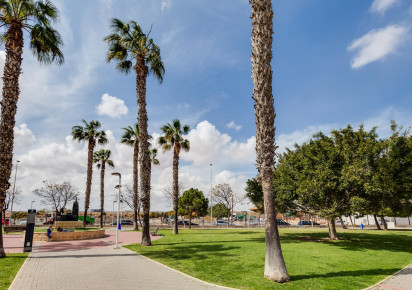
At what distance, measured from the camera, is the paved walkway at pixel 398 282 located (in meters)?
8.27

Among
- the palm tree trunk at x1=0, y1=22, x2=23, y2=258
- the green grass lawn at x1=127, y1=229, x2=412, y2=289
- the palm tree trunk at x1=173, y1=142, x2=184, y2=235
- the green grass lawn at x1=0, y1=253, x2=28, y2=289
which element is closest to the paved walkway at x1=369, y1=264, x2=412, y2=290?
the green grass lawn at x1=127, y1=229, x2=412, y2=289

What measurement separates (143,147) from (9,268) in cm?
1049

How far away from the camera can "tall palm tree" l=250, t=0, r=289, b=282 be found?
937cm

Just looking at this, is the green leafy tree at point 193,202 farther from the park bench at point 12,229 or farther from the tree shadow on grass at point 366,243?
the tree shadow on grass at point 366,243

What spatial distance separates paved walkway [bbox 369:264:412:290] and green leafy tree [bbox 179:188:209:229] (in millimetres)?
41561

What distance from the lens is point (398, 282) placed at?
8891 mm

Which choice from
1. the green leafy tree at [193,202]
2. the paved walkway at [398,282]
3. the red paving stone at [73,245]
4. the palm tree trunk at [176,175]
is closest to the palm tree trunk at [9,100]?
the red paving stone at [73,245]

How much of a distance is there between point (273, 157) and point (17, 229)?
36089 millimetres

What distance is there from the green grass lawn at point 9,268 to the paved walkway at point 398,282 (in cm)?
1191

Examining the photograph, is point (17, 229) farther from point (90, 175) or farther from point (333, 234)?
point (333, 234)

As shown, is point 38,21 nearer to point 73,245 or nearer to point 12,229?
point 73,245

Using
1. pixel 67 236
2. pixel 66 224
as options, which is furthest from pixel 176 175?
pixel 66 224

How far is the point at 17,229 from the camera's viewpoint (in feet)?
104

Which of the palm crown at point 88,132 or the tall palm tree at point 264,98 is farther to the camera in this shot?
the palm crown at point 88,132
